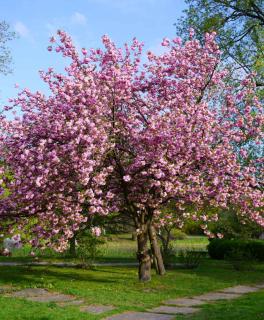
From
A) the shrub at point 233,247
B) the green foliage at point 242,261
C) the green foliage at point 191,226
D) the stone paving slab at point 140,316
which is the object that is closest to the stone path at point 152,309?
the stone paving slab at point 140,316

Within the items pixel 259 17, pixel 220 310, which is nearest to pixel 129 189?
pixel 220 310

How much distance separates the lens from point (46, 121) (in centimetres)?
1418

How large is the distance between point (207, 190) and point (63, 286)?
5.66 metres

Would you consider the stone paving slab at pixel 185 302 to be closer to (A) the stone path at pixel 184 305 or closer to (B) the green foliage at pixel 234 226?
(A) the stone path at pixel 184 305

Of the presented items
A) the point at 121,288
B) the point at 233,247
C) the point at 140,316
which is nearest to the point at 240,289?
the point at 121,288

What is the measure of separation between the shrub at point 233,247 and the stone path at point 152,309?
1313 centimetres

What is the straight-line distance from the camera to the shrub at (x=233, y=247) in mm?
29500

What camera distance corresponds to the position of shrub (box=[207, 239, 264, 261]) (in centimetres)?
2950

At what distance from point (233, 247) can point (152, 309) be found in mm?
17408

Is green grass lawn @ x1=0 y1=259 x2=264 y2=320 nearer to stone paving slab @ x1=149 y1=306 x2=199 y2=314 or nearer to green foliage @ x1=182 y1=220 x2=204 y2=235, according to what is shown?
stone paving slab @ x1=149 y1=306 x2=199 y2=314

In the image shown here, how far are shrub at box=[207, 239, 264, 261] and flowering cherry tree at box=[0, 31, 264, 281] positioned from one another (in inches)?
532

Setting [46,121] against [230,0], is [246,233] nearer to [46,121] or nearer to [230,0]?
[230,0]

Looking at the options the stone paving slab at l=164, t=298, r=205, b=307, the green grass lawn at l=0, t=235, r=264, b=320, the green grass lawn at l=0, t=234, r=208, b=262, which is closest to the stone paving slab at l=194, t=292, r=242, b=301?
the green grass lawn at l=0, t=235, r=264, b=320

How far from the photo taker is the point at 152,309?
11992 mm
